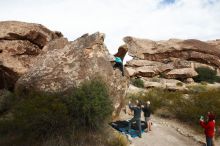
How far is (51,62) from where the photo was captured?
13.0 meters

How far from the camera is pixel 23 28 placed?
57.1ft

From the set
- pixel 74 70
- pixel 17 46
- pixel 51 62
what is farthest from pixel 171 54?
pixel 74 70

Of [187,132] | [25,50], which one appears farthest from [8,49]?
[187,132]

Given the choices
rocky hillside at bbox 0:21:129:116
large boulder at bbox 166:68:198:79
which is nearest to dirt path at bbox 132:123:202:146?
rocky hillside at bbox 0:21:129:116

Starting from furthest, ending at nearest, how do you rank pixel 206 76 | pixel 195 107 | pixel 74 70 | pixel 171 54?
pixel 171 54 < pixel 206 76 < pixel 195 107 < pixel 74 70

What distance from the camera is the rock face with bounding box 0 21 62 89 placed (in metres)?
16.1

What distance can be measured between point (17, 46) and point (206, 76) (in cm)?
2310

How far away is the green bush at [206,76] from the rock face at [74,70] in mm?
20341

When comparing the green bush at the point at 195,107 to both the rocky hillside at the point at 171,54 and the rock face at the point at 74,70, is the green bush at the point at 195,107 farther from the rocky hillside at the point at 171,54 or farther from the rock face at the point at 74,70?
the rocky hillside at the point at 171,54

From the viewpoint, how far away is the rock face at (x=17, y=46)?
1612 centimetres

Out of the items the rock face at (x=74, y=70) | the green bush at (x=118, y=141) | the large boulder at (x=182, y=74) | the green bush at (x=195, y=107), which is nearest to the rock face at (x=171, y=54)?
the large boulder at (x=182, y=74)

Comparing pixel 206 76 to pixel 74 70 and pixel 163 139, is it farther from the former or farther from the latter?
pixel 74 70

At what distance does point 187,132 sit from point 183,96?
16.9 feet

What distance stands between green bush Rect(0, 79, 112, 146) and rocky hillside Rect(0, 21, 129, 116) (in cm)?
60
